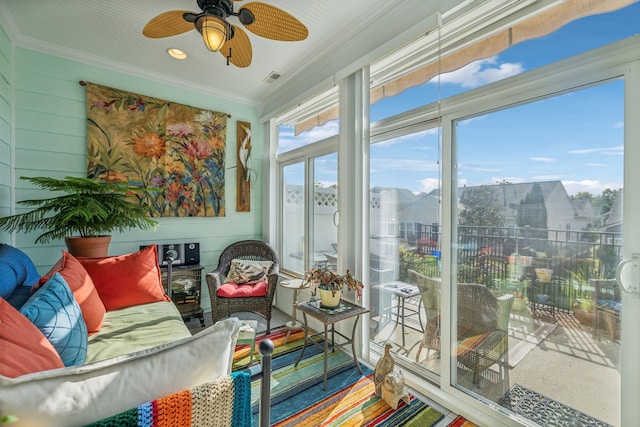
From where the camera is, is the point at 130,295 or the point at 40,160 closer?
the point at 130,295

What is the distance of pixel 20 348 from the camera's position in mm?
940

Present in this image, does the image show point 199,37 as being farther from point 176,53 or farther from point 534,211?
point 534,211

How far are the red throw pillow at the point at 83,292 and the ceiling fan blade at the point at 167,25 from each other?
63.3 inches

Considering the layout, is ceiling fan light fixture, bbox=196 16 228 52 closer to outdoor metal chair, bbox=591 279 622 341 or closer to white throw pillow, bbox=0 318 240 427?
white throw pillow, bbox=0 318 240 427

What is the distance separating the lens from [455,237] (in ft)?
6.29

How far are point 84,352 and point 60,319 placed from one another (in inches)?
8.1

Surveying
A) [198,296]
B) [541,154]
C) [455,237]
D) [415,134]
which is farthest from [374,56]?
[198,296]

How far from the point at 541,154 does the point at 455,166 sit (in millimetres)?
469

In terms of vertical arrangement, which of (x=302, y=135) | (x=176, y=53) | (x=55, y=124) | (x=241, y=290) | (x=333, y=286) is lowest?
(x=241, y=290)

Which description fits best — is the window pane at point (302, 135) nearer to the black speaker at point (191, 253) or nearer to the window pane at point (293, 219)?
the window pane at point (293, 219)

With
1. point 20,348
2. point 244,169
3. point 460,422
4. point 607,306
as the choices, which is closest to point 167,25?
point 20,348

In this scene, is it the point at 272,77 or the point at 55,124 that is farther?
the point at 272,77

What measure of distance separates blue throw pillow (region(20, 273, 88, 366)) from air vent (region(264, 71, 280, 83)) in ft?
8.69

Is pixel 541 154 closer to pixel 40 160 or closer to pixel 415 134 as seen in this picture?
pixel 415 134
